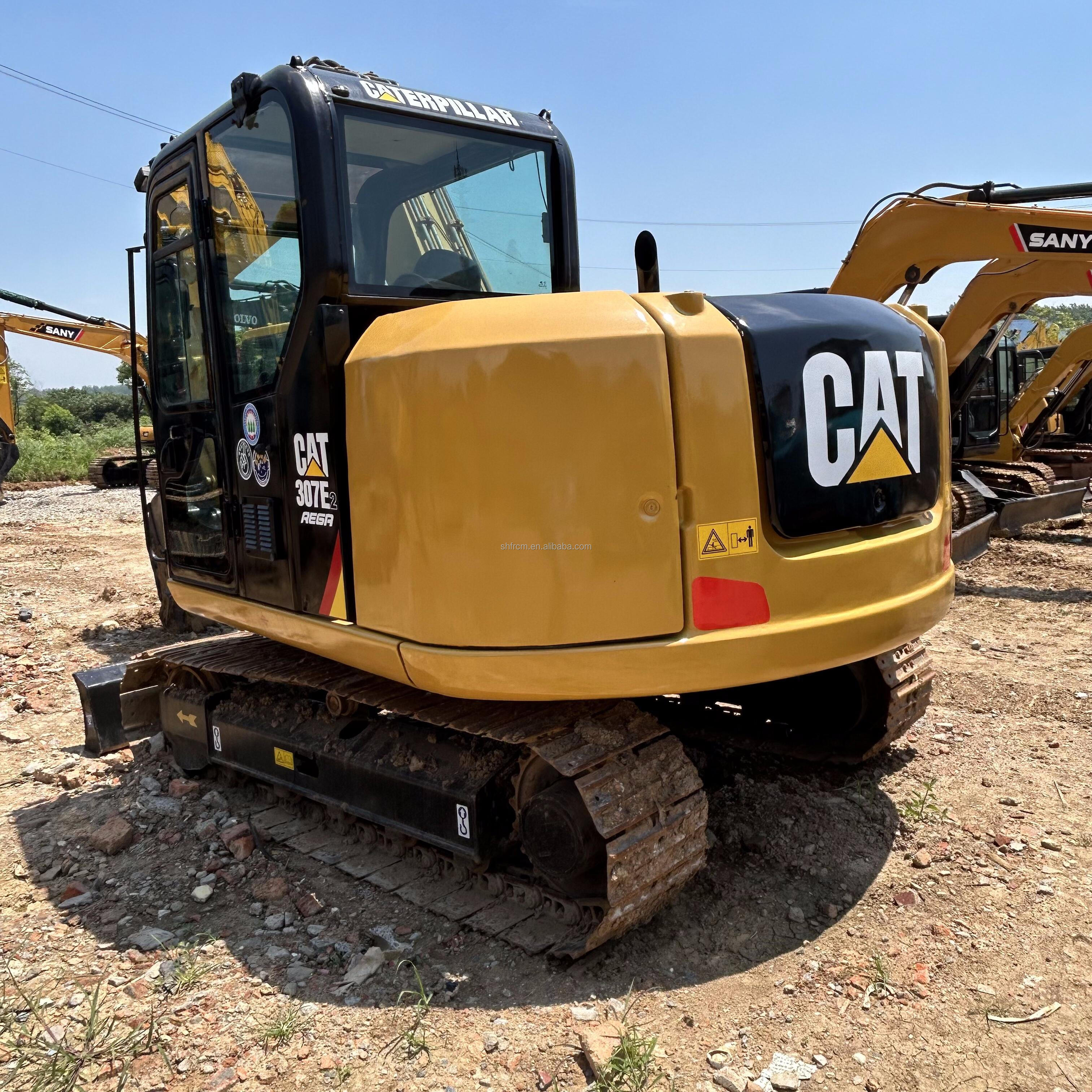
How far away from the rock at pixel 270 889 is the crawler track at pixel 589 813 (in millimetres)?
226

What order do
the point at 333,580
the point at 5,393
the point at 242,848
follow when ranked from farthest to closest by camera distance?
1. the point at 5,393
2. the point at 242,848
3. the point at 333,580

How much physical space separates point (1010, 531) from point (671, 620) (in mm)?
9064

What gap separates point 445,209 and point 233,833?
2.69 m

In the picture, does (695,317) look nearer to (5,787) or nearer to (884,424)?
(884,424)

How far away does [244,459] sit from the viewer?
12.0ft

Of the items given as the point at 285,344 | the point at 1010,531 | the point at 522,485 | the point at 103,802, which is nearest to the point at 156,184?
the point at 285,344

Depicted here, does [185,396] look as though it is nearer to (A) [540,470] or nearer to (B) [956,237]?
(A) [540,470]

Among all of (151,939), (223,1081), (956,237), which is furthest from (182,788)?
(956,237)

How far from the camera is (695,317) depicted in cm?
277

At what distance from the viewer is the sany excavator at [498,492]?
2734mm

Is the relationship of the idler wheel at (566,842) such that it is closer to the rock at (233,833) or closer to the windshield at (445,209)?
the rock at (233,833)

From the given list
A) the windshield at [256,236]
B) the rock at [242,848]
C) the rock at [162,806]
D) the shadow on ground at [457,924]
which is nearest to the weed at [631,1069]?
the shadow on ground at [457,924]

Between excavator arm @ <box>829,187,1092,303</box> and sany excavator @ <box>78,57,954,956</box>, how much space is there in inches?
237

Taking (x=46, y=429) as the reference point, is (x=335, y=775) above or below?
A: below
